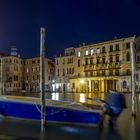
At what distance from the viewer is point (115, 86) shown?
76500 millimetres

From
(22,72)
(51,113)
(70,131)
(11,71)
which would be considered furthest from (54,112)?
(22,72)

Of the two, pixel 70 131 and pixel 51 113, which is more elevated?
pixel 51 113

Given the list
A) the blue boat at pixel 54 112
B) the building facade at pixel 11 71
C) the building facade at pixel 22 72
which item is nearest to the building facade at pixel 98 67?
the building facade at pixel 22 72

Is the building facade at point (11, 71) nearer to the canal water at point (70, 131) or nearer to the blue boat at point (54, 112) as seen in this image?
the blue boat at point (54, 112)

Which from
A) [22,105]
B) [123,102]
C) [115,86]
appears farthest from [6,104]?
[115,86]

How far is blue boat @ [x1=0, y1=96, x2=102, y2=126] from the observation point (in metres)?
16.3

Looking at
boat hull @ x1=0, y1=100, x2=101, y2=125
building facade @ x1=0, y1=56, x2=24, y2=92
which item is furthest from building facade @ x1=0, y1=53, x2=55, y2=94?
boat hull @ x1=0, y1=100, x2=101, y2=125

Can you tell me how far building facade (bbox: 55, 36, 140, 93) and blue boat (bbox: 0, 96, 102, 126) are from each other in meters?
54.8

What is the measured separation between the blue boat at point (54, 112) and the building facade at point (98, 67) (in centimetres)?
5484

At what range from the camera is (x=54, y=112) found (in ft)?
55.9

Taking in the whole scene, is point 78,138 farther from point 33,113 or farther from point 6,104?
point 6,104

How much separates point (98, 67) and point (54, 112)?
2558 inches

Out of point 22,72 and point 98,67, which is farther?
point 22,72

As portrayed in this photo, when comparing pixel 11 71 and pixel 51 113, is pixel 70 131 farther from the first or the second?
pixel 11 71
